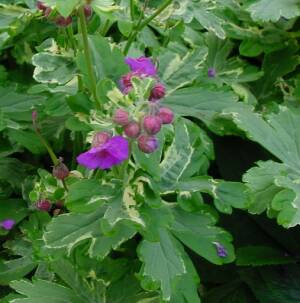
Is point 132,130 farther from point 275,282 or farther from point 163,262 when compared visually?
point 275,282

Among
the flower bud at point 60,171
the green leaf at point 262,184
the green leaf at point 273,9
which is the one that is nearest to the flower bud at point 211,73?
Answer: the green leaf at point 273,9

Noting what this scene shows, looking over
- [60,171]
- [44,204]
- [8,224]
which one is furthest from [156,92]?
[8,224]

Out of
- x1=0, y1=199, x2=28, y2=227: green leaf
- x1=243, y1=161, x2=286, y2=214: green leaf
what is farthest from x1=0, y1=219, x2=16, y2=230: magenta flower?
x1=243, y1=161, x2=286, y2=214: green leaf

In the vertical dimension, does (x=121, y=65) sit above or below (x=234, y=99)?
above

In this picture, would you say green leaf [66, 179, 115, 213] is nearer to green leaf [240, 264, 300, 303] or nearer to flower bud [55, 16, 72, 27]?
flower bud [55, 16, 72, 27]

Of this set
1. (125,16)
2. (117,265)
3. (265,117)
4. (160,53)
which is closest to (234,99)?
(265,117)

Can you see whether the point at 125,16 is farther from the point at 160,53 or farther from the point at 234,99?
the point at 234,99

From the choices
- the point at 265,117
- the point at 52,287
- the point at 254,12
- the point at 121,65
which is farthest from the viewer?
the point at 254,12
